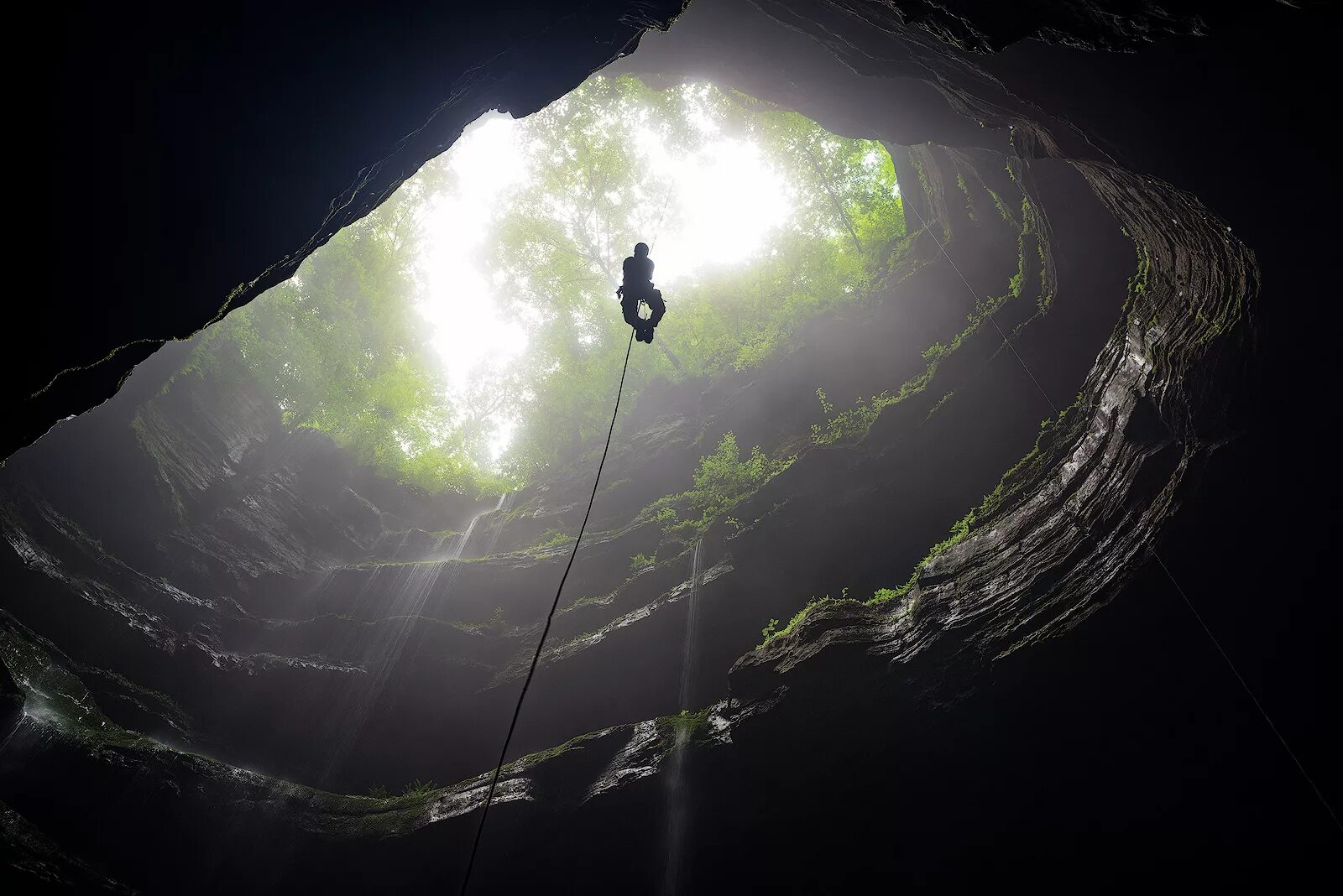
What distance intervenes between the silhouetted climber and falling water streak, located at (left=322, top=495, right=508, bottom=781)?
39.7 feet

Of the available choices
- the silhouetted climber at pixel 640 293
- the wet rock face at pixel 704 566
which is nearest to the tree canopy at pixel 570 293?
the wet rock face at pixel 704 566

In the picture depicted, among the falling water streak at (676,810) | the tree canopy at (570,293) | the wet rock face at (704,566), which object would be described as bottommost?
the falling water streak at (676,810)

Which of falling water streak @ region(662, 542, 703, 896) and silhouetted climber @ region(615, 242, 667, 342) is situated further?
silhouetted climber @ region(615, 242, 667, 342)

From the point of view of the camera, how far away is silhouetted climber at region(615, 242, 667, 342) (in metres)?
9.20

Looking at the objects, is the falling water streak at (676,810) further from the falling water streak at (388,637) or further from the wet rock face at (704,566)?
the falling water streak at (388,637)

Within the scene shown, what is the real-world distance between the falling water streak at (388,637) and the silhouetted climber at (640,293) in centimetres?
1210

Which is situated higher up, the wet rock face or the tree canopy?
the tree canopy

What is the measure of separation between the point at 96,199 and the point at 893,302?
61.0 feet

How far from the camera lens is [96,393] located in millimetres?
6254

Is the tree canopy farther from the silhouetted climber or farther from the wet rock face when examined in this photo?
the silhouetted climber

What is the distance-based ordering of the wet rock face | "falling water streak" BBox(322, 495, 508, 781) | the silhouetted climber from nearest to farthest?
1. the wet rock face
2. the silhouetted climber
3. "falling water streak" BBox(322, 495, 508, 781)

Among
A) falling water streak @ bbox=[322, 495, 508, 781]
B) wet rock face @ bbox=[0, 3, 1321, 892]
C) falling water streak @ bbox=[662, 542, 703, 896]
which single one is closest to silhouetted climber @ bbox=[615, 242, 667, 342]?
wet rock face @ bbox=[0, 3, 1321, 892]

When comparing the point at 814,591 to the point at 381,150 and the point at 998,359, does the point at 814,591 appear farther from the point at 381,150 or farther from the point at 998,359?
the point at 381,150

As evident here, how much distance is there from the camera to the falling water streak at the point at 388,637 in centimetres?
1472
